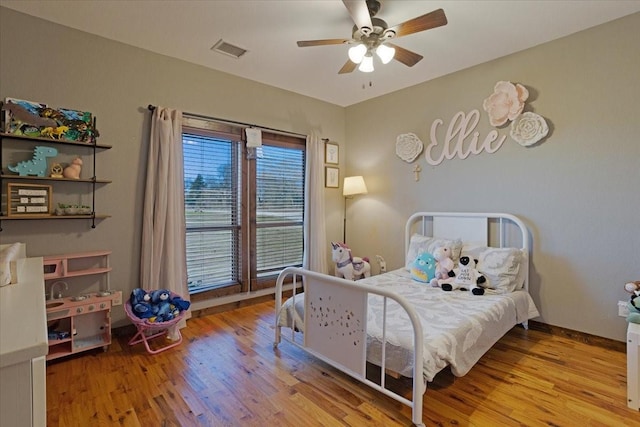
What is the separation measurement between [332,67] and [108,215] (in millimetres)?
2515

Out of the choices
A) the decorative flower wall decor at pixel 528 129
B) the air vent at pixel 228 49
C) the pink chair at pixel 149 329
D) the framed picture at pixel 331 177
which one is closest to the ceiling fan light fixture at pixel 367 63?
the air vent at pixel 228 49

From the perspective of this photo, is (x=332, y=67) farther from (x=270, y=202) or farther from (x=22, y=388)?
(x=22, y=388)

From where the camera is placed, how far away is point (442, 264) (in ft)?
9.84

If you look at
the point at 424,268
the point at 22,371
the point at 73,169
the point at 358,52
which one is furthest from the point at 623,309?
the point at 73,169

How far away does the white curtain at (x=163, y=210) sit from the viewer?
9.45 feet

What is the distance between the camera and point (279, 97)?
3889mm

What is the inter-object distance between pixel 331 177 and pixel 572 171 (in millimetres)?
2650

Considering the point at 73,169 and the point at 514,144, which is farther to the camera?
the point at 514,144

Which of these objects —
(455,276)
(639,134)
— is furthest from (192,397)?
(639,134)

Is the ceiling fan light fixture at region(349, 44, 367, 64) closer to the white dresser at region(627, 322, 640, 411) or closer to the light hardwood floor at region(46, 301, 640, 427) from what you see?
the light hardwood floor at region(46, 301, 640, 427)

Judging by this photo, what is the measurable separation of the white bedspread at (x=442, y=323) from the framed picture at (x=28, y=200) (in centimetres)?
198

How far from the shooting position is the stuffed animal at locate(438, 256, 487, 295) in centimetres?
278

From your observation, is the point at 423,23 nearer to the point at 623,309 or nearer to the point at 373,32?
the point at 373,32

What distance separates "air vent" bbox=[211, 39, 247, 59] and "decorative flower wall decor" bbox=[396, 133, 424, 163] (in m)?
2.01
